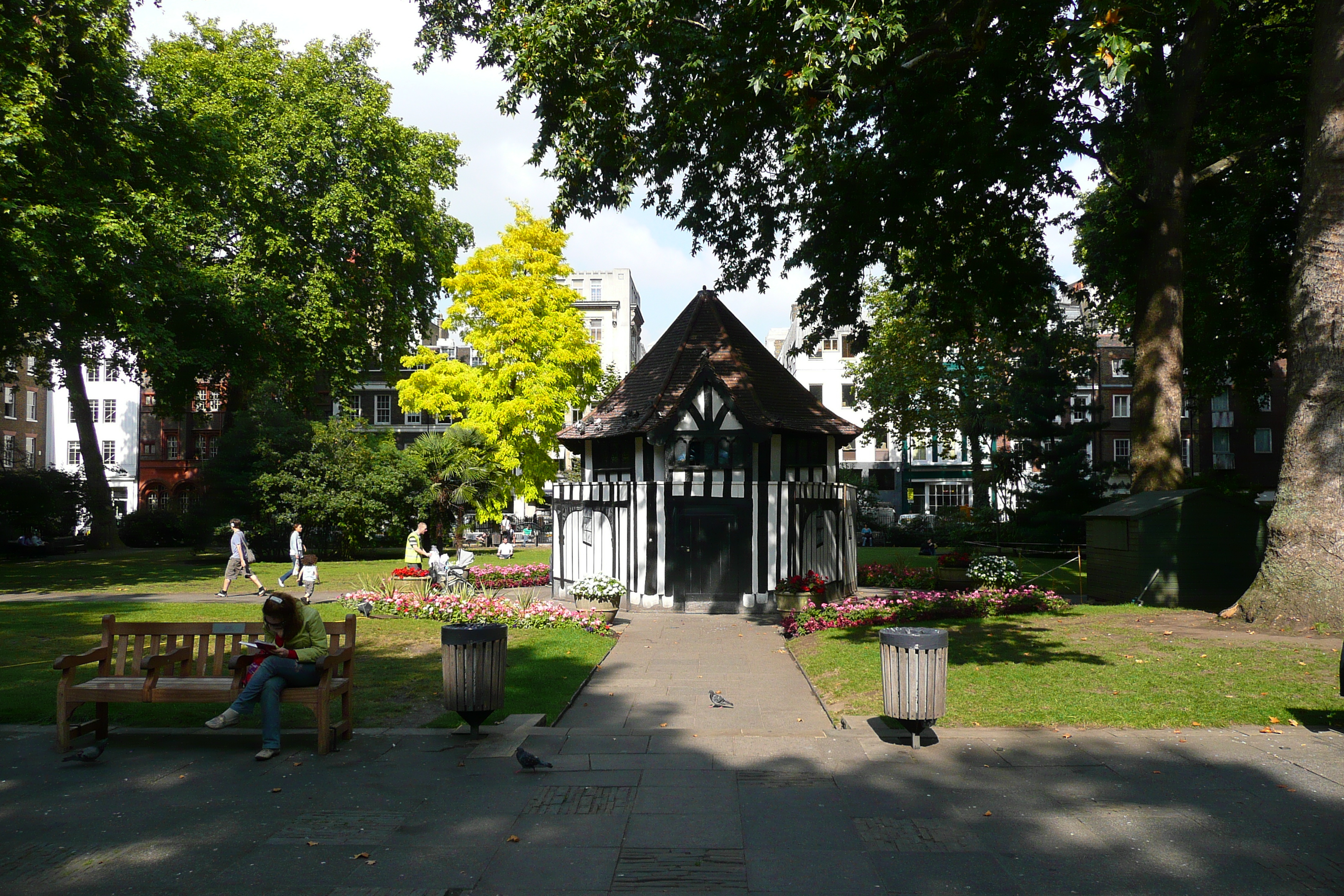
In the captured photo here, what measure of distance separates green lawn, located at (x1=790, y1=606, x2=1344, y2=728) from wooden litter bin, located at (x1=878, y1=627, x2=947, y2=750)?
118 cm

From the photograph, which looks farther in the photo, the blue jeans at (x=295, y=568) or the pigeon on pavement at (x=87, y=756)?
the blue jeans at (x=295, y=568)

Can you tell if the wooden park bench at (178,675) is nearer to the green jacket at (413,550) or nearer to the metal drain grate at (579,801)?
the metal drain grate at (579,801)

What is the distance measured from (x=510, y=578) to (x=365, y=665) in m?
12.5

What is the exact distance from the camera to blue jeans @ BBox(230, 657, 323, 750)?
7387 millimetres

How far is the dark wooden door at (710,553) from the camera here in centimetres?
2009

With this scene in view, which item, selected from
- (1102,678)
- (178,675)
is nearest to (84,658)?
(178,675)

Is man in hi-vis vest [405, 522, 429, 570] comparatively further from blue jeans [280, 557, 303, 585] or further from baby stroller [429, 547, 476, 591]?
blue jeans [280, 557, 303, 585]

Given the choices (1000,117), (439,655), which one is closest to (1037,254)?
(1000,117)

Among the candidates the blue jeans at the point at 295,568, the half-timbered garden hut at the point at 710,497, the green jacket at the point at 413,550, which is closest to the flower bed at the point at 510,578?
the green jacket at the point at 413,550

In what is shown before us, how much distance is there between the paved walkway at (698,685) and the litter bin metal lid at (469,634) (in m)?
1.60

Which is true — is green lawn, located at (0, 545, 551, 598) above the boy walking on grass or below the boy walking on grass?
below

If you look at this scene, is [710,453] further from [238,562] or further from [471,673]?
[471,673]

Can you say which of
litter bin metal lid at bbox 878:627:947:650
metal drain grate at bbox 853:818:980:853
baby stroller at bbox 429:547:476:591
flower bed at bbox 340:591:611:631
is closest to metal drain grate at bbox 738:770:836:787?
metal drain grate at bbox 853:818:980:853

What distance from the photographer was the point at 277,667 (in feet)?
24.5
